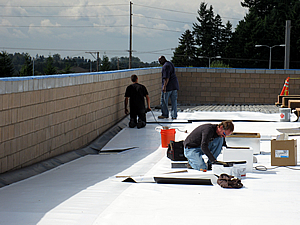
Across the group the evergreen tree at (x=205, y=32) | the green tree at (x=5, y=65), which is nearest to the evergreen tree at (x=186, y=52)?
the evergreen tree at (x=205, y=32)

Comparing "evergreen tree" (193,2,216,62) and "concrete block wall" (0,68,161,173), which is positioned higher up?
"evergreen tree" (193,2,216,62)

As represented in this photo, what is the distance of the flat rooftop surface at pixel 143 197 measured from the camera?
13.2 feet

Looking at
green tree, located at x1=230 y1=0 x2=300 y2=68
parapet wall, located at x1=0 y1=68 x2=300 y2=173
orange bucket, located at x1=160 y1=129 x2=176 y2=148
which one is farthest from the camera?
green tree, located at x1=230 y1=0 x2=300 y2=68

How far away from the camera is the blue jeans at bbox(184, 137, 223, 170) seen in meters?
6.07

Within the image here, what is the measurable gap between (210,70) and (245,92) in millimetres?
1739

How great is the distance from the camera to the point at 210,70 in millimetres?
17656

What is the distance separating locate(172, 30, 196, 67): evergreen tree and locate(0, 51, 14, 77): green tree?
1249 inches

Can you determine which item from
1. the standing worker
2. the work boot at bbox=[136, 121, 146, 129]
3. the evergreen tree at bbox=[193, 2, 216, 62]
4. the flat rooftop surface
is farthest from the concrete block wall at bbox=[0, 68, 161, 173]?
the evergreen tree at bbox=[193, 2, 216, 62]

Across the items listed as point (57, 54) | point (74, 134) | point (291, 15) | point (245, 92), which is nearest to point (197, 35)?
point (291, 15)

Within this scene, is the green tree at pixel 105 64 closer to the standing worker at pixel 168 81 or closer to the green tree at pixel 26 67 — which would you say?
the green tree at pixel 26 67

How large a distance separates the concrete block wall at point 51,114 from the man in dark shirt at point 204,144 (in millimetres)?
2361

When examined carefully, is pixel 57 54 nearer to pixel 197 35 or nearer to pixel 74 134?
pixel 197 35

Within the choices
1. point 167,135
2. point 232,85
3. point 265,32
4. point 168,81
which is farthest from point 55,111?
point 265,32

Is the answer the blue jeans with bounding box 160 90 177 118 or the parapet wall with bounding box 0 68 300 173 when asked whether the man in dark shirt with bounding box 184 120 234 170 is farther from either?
the blue jeans with bounding box 160 90 177 118
